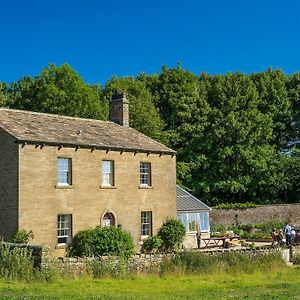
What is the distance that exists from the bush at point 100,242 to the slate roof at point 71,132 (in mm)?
5205

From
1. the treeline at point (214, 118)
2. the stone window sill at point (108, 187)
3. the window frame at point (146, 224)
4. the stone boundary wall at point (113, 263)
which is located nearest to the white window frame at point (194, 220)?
the window frame at point (146, 224)

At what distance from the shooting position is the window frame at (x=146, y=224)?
37066 mm

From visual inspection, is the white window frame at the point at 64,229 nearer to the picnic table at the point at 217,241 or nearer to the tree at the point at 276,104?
the picnic table at the point at 217,241

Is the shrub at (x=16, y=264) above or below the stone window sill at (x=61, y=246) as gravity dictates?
below

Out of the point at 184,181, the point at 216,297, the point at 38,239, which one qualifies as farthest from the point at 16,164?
the point at 184,181

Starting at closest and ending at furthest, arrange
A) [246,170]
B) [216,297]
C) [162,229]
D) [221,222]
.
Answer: [216,297]
[162,229]
[221,222]
[246,170]

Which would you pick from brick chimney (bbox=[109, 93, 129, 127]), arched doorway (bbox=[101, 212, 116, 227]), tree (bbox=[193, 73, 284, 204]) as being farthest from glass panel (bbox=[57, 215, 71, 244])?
tree (bbox=[193, 73, 284, 204])

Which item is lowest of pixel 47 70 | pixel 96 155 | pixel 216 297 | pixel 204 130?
pixel 216 297

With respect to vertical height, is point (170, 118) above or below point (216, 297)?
above

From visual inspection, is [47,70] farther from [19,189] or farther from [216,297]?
[216,297]

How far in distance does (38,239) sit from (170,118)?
3473 centimetres

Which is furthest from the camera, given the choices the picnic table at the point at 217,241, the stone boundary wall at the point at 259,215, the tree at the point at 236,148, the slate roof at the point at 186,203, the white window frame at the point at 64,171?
the tree at the point at 236,148

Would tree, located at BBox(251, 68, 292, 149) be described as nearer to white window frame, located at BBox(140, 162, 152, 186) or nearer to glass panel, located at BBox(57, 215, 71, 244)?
white window frame, located at BBox(140, 162, 152, 186)

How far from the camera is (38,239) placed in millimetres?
30672
